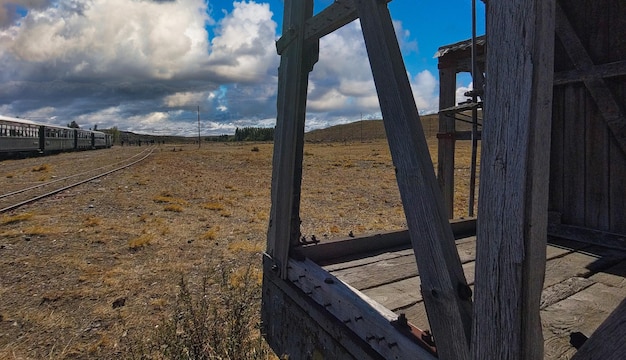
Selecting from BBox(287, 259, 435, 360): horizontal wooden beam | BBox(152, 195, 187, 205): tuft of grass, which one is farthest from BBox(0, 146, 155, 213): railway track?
BBox(287, 259, 435, 360): horizontal wooden beam

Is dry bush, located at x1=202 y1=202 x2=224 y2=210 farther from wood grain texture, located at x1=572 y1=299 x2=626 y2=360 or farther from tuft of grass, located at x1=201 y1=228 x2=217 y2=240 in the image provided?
wood grain texture, located at x1=572 y1=299 x2=626 y2=360

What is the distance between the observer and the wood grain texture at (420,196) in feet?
4.41

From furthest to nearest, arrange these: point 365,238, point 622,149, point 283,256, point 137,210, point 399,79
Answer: point 137,210 < point 365,238 < point 622,149 < point 283,256 < point 399,79

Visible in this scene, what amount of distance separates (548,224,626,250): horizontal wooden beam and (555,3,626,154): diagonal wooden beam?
0.75 m

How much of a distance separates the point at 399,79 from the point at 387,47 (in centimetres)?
15

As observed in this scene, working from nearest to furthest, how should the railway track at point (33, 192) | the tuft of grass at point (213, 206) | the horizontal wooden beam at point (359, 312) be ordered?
the horizontal wooden beam at point (359, 312) < the railway track at point (33, 192) < the tuft of grass at point (213, 206)

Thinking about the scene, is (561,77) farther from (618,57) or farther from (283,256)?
(283,256)

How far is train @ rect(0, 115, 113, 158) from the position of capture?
26891 mm

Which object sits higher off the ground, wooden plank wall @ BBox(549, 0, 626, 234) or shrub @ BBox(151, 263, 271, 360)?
wooden plank wall @ BBox(549, 0, 626, 234)

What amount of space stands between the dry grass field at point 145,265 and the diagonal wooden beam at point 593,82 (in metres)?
3.47

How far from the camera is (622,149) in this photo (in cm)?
309

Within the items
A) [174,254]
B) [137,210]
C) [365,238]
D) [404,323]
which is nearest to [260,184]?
[137,210]

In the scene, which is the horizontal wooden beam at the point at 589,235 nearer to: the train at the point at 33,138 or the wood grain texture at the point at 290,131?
the wood grain texture at the point at 290,131

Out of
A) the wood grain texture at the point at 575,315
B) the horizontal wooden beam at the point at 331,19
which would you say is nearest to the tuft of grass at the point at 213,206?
the horizontal wooden beam at the point at 331,19
